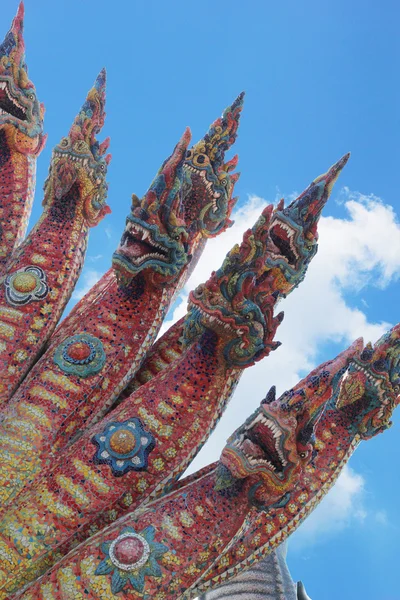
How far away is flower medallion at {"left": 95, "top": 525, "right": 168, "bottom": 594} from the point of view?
596 cm

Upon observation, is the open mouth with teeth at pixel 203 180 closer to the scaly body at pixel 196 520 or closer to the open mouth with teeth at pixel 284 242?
the open mouth with teeth at pixel 284 242

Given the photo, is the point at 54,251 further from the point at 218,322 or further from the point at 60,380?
the point at 218,322

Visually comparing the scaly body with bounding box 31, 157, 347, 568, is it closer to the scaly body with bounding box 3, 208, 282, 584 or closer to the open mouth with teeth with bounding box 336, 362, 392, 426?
the scaly body with bounding box 3, 208, 282, 584

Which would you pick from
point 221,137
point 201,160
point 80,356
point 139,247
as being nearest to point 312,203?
point 201,160

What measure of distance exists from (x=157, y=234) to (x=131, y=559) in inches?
145

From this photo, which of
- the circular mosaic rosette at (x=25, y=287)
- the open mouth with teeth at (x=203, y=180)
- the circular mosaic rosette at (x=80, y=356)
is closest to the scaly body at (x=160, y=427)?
the circular mosaic rosette at (x=80, y=356)

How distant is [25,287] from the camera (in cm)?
814

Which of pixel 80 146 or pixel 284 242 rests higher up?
pixel 284 242

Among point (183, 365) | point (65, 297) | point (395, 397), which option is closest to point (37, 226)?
point (65, 297)

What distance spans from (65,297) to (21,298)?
2.03 ft

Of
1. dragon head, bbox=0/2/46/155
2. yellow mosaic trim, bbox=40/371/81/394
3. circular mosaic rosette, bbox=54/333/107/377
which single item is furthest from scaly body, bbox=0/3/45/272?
yellow mosaic trim, bbox=40/371/81/394

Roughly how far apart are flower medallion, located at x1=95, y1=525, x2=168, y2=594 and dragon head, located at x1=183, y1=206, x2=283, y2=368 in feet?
7.44

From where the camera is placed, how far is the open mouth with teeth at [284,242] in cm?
897

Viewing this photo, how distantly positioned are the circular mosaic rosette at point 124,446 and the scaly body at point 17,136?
3417 millimetres
